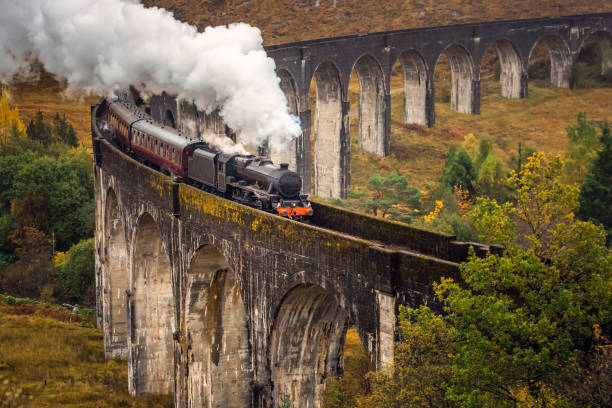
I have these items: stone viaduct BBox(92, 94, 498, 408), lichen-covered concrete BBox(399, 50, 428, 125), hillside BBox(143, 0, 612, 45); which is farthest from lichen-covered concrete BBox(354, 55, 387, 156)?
hillside BBox(143, 0, 612, 45)

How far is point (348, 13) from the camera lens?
114m

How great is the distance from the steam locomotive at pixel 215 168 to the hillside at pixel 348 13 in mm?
70880

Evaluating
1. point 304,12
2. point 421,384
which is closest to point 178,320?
point 421,384

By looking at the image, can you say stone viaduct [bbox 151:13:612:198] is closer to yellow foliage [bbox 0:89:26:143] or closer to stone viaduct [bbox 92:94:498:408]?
stone viaduct [bbox 92:94:498:408]

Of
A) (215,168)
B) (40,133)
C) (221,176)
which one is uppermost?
(40,133)

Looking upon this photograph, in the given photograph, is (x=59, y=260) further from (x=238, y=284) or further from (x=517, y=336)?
(x=517, y=336)

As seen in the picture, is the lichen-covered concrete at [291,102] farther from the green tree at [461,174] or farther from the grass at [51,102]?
the grass at [51,102]

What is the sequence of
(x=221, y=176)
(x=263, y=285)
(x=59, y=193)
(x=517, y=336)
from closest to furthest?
(x=517, y=336) → (x=263, y=285) → (x=221, y=176) → (x=59, y=193)

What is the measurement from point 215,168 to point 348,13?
8685 cm

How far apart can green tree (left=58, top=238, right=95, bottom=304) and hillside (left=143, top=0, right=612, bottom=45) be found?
59366 mm

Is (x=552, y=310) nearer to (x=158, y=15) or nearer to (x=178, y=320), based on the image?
(x=178, y=320)

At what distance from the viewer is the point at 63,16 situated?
48.0 metres

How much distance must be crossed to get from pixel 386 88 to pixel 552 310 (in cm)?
5453

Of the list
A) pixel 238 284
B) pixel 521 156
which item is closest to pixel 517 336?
pixel 238 284
